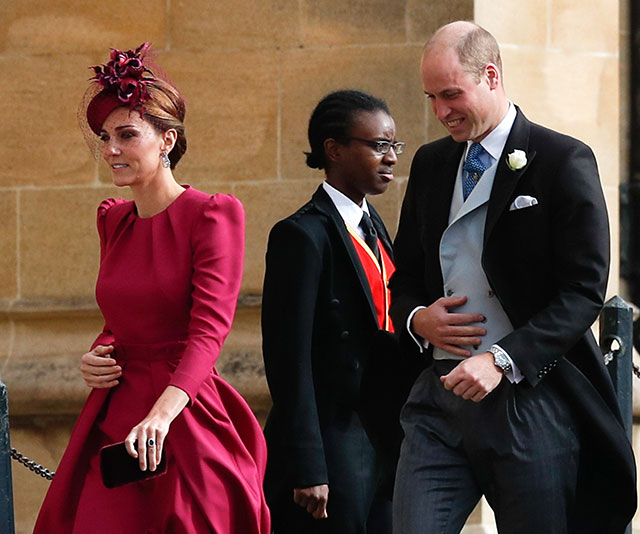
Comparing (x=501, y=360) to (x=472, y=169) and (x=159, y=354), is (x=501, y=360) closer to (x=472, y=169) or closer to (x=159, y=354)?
(x=472, y=169)

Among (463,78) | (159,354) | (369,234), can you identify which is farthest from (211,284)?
(369,234)

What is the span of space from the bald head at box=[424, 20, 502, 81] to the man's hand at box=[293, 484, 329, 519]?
4.59 feet

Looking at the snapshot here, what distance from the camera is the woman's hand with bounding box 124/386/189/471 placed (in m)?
3.54

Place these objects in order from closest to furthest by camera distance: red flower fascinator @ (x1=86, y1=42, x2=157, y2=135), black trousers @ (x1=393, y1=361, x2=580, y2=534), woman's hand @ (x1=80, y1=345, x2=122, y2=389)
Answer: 1. black trousers @ (x1=393, y1=361, x2=580, y2=534)
2. woman's hand @ (x1=80, y1=345, x2=122, y2=389)
3. red flower fascinator @ (x1=86, y1=42, x2=157, y2=135)

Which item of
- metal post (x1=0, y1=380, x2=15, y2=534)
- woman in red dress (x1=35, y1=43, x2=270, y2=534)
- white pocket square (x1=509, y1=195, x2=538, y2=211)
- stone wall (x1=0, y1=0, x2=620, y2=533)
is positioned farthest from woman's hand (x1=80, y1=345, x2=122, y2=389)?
stone wall (x1=0, y1=0, x2=620, y2=533)

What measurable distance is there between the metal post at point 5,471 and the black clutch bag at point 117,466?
49 centimetres

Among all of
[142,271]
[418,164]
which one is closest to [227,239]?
[142,271]

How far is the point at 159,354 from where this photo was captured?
3.89 m

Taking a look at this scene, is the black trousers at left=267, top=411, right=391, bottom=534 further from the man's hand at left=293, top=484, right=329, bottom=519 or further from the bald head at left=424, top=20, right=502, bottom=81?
the bald head at left=424, top=20, right=502, bottom=81

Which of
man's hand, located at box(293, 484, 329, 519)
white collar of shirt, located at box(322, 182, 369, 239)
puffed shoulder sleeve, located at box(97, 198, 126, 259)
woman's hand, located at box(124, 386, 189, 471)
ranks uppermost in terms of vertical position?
white collar of shirt, located at box(322, 182, 369, 239)

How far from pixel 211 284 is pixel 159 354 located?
0.84 ft

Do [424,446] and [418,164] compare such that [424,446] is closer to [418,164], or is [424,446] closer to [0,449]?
[418,164]

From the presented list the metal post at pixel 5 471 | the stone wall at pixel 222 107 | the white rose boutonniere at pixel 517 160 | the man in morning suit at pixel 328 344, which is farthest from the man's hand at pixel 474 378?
the stone wall at pixel 222 107

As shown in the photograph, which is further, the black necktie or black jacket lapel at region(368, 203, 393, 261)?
black jacket lapel at region(368, 203, 393, 261)
